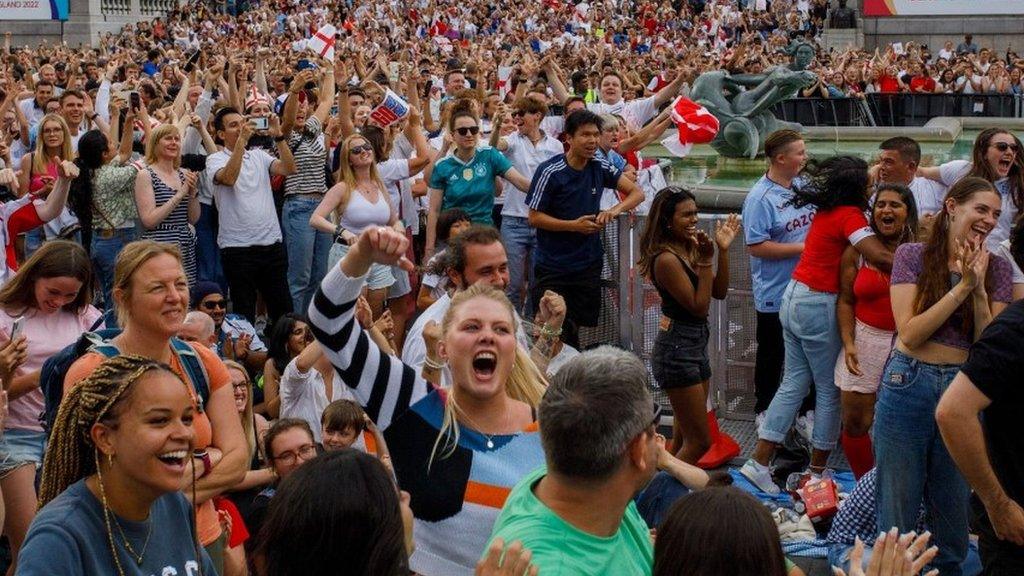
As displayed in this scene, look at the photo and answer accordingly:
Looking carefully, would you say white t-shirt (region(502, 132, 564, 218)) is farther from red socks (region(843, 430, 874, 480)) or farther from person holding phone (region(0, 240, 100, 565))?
person holding phone (region(0, 240, 100, 565))

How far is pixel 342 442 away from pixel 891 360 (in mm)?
2250

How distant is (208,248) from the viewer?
10.2 metres

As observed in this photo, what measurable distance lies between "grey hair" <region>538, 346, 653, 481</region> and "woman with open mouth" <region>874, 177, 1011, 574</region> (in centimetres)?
224

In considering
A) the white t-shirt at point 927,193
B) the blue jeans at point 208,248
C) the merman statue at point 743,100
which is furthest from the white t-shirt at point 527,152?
the merman statue at point 743,100

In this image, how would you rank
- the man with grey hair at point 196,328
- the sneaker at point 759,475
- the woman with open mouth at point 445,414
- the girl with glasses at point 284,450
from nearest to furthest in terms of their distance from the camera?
the woman with open mouth at point 445,414 < the girl with glasses at point 284,450 < the man with grey hair at point 196,328 < the sneaker at point 759,475

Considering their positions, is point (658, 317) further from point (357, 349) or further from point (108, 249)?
point (357, 349)

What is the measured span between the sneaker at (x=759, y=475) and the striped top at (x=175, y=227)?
406 cm

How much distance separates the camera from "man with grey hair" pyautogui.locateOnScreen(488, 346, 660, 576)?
2.85 m

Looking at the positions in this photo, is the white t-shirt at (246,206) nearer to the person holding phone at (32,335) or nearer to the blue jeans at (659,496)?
the person holding phone at (32,335)

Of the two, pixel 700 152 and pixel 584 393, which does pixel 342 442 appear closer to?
pixel 584 393

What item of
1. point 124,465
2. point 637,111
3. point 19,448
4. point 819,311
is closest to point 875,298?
point 819,311

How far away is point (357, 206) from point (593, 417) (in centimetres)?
657

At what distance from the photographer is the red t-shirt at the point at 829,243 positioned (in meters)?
6.73

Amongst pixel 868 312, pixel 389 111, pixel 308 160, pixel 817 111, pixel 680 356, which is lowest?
pixel 680 356
